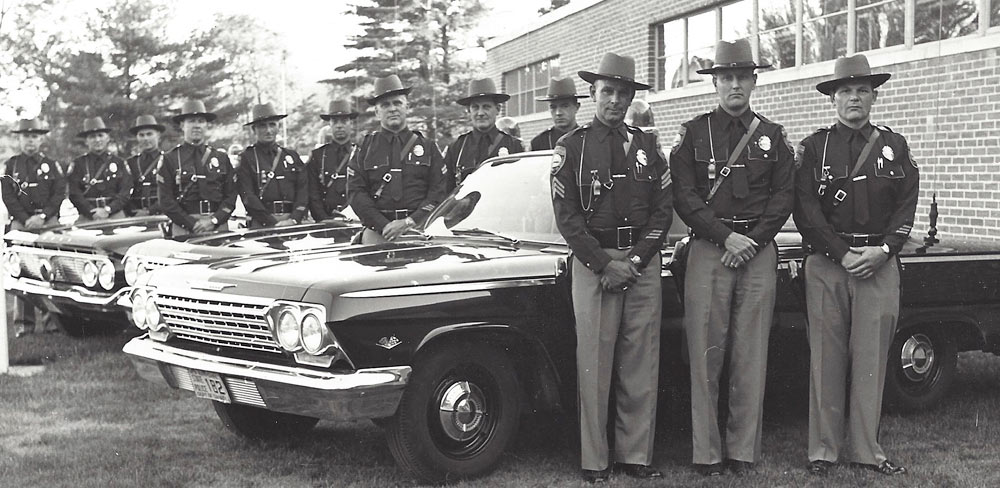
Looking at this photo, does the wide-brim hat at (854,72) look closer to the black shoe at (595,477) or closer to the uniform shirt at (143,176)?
the black shoe at (595,477)

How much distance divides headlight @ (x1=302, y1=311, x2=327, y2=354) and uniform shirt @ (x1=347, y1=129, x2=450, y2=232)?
2.68m

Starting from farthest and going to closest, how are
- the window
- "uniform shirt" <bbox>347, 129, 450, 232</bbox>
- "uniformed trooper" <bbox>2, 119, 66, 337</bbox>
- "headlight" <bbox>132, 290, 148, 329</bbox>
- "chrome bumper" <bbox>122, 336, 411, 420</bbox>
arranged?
1. the window
2. "uniformed trooper" <bbox>2, 119, 66, 337</bbox>
3. "uniform shirt" <bbox>347, 129, 450, 232</bbox>
4. "headlight" <bbox>132, 290, 148, 329</bbox>
5. "chrome bumper" <bbox>122, 336, 411, 420</bbox>

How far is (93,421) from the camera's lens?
6410mm

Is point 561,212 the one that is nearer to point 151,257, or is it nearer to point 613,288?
point 613,288

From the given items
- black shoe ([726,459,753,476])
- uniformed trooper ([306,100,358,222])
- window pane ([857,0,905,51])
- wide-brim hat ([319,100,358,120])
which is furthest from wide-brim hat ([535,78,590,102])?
window pane ([857,0,905,51])

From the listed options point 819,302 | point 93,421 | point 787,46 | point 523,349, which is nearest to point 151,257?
point 93,421

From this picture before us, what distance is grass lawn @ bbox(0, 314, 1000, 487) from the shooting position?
5125mm

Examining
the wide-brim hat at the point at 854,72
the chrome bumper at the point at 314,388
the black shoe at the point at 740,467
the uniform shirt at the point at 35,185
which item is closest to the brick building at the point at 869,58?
the wide-brim hat at the point at 854,72

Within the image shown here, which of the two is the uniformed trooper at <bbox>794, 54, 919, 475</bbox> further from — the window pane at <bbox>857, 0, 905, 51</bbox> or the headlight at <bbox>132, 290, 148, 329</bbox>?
the window pane at <bbox>857, 0, 905, 51</bbox>

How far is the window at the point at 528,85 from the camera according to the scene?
1964 centimetres

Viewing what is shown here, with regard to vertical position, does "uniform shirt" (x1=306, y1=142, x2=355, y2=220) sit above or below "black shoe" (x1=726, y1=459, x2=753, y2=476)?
above

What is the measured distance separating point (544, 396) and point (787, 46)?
28.7ft

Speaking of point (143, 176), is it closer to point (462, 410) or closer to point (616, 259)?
point (462, 410)

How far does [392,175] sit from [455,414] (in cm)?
278
